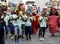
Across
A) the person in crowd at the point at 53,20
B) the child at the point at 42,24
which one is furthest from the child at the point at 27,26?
the person in crowd at the point at 53,20

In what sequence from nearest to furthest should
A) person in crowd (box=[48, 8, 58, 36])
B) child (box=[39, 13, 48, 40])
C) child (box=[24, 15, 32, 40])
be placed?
child (box=[39, 13, 48, 40]), child (box=[24, 15, 32, 40]), person in crowd (box=[48, 8, 58, 36])

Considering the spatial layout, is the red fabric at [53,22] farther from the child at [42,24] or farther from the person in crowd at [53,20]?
the child at [42,24]

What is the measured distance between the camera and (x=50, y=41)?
14016mm

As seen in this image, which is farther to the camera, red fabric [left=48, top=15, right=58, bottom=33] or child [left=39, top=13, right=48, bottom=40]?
red fabric [left=48, top=15, right=58, bottom=33]

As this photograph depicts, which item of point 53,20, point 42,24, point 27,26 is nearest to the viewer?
point 42,24

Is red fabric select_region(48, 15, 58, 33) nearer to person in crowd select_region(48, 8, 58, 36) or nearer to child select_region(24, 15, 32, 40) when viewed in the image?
person in crowd select_region(48, 8, 58, 36)

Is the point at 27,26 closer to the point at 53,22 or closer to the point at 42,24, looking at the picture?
the point at 42,24

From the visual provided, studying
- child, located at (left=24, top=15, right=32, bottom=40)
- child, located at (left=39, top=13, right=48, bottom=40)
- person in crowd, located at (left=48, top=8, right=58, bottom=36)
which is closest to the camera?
child, located at (left=39, top=13, right=48, bottom=40)

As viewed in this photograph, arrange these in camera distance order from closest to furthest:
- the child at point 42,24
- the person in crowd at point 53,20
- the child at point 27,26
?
the child at point 42,24 → the child at point 27,26 → the person in crowd at point 53,20

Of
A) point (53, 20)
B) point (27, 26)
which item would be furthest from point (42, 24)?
point (53, 20)

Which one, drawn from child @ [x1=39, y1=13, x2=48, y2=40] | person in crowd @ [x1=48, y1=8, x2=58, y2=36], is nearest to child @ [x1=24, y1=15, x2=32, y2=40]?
child @ [x1=39, y1=13, x2=48, y2=40]

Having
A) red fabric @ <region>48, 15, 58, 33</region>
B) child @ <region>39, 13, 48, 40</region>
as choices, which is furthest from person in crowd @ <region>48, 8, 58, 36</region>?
child @ <region>39, 13, 48, 40</region>

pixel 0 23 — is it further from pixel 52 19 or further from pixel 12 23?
pixel 52 19

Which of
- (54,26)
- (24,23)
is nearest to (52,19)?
(54,26)
